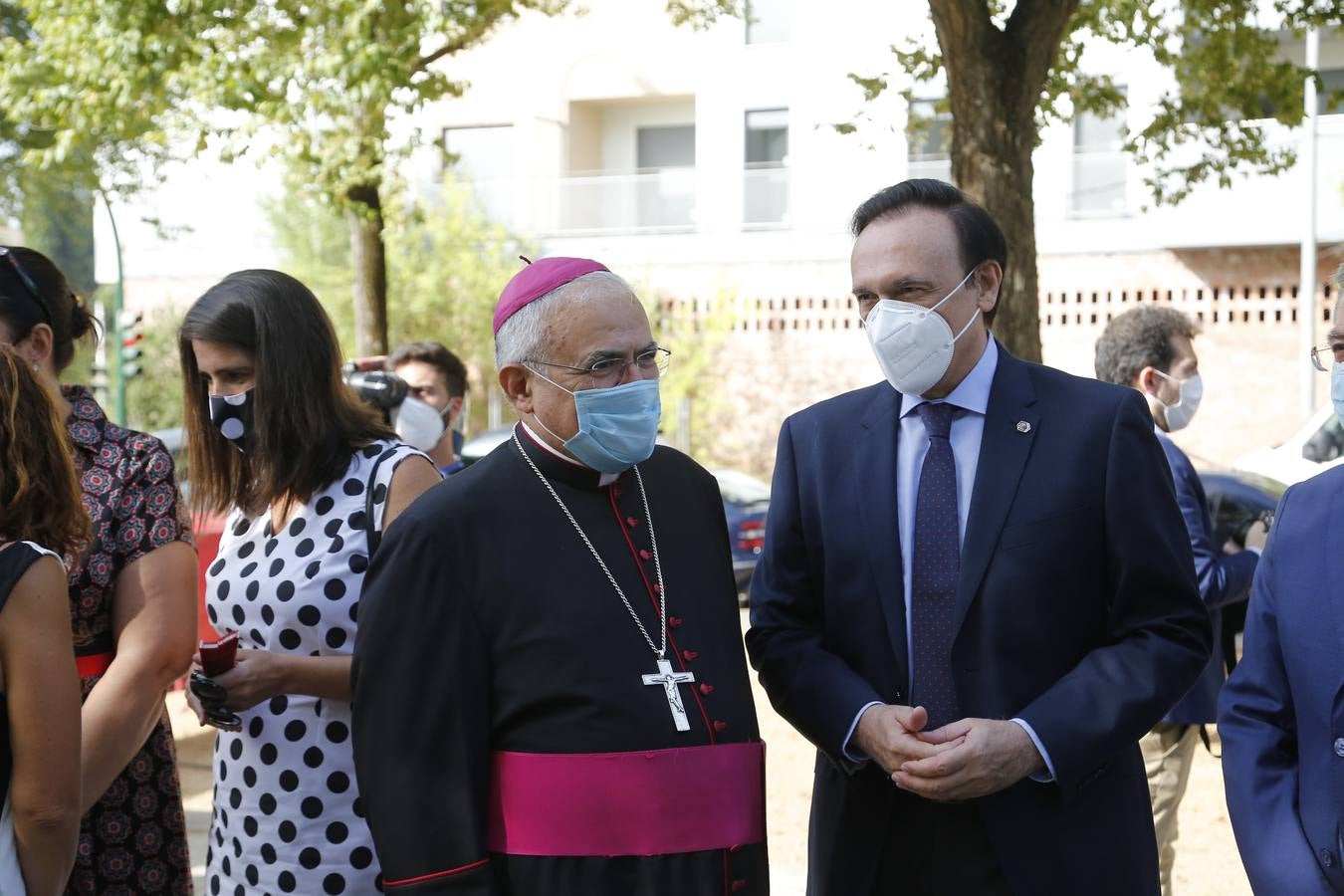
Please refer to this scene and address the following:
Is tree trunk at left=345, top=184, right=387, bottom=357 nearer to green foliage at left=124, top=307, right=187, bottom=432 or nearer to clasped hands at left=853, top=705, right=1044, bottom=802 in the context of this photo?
clasped hands at left=853, top=705, right=1044, bottom=802

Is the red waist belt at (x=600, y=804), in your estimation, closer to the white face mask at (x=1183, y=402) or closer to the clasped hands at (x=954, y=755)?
the clasped hands at (x=954, y=755)

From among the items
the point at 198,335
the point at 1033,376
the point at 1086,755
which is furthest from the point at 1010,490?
the point at 198,335

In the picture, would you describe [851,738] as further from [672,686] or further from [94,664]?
[94,664]

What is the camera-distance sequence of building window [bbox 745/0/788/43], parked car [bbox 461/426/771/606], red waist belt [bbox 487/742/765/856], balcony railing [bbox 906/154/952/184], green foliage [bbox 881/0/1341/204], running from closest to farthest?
red waist belt [bbox 487/742/765/856] < green foliage [bbox 881/0/1341/204] < parked car [bbox 461/426/771/606] < balcony railing [bbox 906/154/952/184] < building window [bbox 745/0/788/43]

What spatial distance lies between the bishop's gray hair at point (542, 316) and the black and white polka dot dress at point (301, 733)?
633 mm

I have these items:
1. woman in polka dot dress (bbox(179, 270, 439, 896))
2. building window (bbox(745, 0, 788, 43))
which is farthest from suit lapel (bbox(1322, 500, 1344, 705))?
building window (bbox(745, 0, 788, 43))

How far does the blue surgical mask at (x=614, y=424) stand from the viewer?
8.89 feet

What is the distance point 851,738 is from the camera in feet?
9.70

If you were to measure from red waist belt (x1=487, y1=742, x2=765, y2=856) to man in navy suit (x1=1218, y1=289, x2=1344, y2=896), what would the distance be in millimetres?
990

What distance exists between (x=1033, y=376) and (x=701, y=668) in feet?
3.35

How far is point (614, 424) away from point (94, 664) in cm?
138

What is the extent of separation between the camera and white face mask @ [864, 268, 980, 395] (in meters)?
3.09

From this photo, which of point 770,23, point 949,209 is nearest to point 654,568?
point 949,209

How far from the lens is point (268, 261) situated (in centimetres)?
3158
